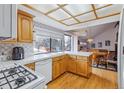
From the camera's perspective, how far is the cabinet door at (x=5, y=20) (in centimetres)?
65

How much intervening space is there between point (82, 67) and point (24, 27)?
2098 mm

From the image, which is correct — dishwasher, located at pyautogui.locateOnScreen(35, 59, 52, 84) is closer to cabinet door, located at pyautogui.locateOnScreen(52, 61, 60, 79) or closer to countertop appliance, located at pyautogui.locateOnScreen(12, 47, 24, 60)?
cabinet door, located at pyautogui.locateOnScreen(52, 61, 60, 79)

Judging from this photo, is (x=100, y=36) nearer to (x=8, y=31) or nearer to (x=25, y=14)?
(x=25, y=14)

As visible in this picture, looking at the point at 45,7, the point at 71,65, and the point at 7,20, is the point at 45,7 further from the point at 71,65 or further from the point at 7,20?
the point at 71,65

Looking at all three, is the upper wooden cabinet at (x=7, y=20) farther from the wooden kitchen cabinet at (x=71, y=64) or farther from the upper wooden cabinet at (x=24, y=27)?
the wooden kitchen cabinet at (x=71, y=64)

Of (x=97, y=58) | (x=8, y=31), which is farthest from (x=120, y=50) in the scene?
(x=97, y=58)

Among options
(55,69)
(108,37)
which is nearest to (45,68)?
(55,69)

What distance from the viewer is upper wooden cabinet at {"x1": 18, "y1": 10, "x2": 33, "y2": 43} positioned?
2002 mm

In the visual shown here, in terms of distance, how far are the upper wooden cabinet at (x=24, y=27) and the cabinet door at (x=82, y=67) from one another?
1769 mm

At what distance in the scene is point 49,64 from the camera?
8.30 feet

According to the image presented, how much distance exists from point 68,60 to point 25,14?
6.93 feet

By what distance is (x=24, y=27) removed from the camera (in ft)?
6.89

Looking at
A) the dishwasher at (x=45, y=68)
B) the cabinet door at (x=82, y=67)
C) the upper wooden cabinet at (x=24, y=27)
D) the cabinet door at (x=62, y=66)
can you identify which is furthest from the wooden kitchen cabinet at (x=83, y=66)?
the upper wooden cabinet at (x=24, y=27)

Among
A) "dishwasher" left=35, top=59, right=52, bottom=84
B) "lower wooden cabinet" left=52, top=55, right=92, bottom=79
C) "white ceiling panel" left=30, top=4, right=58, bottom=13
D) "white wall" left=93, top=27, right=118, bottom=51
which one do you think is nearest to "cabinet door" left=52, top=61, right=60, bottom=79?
"lower wooden cabinet" left=52, top=55, right=92, bottom=79
